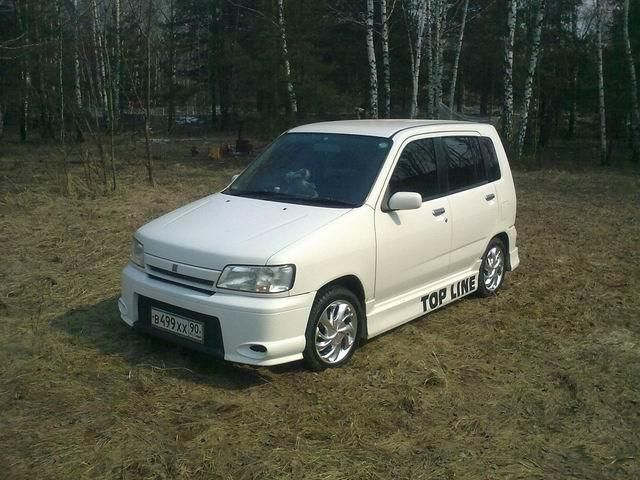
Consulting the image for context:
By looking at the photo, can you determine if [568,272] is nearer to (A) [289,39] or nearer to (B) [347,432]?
(B) [347,432]

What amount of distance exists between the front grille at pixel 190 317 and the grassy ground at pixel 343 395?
247 mm

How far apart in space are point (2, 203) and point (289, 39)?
1524cm

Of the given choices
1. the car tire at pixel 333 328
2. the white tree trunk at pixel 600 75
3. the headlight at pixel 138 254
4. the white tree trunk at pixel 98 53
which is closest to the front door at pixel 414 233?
the car tire at pixel 333 328

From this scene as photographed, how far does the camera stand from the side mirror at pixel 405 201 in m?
4.85

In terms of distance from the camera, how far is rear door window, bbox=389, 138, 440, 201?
5.18 meters

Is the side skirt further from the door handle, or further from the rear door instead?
the door handle

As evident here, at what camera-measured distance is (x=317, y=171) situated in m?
5.25

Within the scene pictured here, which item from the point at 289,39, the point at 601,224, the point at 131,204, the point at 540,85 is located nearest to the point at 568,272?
the point at 601,224

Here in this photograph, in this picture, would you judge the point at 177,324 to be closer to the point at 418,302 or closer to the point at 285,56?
the point at 418,302

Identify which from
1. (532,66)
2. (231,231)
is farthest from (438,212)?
(532,66)

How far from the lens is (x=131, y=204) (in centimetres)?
1091

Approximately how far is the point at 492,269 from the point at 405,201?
2154mm

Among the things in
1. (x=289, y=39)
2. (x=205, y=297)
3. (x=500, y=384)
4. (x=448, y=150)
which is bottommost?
(x=500, y=384)

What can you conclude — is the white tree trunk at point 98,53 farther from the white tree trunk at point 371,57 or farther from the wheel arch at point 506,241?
the wheel arch at point 506,241
